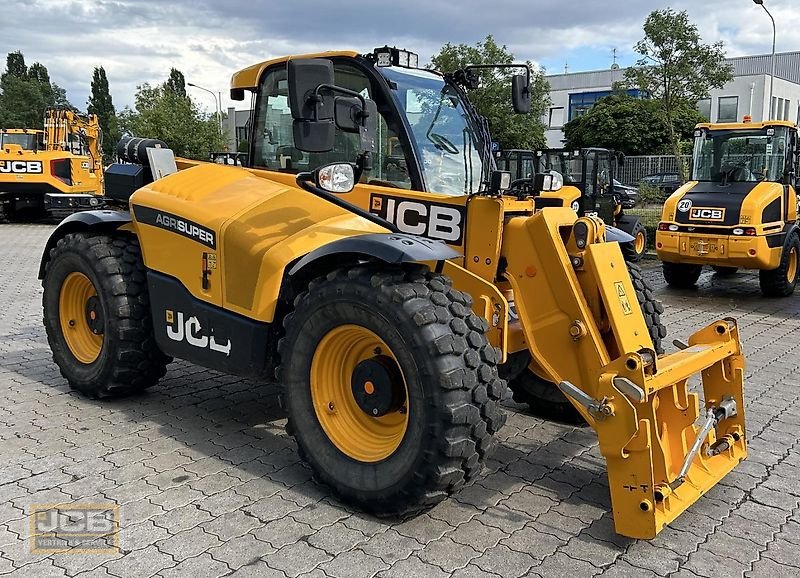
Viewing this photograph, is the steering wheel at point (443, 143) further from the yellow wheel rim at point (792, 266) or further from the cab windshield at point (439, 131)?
the yellow wheel rim at point (792, 266)

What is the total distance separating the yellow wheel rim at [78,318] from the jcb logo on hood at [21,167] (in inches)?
646

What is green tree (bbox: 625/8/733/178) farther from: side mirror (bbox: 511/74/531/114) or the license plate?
side mirror (bbox: 511/74/531/114)

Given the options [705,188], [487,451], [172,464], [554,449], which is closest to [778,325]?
[705,188]

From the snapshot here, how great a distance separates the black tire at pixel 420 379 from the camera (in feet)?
10.8

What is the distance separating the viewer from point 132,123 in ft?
124

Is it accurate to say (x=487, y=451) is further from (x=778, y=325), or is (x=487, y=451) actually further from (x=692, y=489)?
(x=778, y=325)

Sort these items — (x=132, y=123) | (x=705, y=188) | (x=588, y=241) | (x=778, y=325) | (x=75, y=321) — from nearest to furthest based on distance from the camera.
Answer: (x=588, y=241), (x=75, y=321), (x=778, y=325), (x=705, y=188), (x=132, y=123)

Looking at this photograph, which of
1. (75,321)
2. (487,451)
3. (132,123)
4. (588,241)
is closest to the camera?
(487,451)

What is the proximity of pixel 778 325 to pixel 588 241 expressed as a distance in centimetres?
614

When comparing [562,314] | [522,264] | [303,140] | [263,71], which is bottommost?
[562,314]

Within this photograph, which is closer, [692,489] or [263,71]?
[692,489]

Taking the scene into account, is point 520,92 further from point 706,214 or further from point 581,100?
point 581,100

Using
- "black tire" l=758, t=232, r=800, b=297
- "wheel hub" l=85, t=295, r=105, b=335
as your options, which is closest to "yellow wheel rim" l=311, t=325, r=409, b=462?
"wheel hub" l=85, t=295, r=105, b=335

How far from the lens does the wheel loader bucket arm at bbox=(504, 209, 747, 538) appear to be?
3273 millimetres
